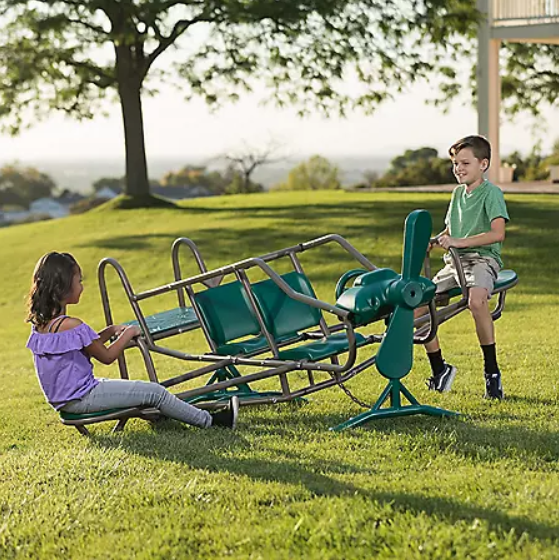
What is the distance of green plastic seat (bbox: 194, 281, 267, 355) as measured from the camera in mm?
6172

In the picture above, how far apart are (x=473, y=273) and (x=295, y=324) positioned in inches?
42.0

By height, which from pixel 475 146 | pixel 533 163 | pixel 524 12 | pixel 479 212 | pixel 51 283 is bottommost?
pixel 51 283

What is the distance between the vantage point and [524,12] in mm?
19516

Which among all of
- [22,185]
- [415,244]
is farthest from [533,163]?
[22,185]

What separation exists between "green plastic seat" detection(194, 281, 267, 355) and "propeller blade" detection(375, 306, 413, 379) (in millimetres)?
927

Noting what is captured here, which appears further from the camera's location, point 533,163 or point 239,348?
point 533,163

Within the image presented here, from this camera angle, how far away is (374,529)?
3.74m

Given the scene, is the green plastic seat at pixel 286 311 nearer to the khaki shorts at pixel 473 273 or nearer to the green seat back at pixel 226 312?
the green seat back at pixel 226 312

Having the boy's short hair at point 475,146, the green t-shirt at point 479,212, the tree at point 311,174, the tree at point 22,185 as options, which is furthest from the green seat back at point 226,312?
the tree at point 22,185

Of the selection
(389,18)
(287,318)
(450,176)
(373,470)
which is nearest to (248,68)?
(389,18)

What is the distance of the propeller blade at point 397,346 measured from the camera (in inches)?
210

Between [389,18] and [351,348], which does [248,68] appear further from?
[351,348]

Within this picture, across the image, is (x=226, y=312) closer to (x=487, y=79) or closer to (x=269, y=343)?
(x=269, y=343)

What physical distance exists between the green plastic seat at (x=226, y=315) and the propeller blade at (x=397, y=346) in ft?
3.04
